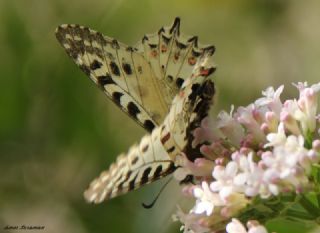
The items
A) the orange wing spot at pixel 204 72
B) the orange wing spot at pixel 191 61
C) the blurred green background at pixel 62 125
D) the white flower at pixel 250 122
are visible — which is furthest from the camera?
the blurred green background at pixel 62 125

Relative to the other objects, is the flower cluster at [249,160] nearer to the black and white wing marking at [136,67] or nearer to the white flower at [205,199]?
the white flower at [205,199]

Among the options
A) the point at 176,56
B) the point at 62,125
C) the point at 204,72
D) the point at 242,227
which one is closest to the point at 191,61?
the point at 176,56

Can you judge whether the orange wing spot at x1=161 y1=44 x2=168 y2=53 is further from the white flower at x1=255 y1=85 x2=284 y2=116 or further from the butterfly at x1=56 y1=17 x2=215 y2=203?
the white flower at x1=255 y1=85 x2=284 y2=116

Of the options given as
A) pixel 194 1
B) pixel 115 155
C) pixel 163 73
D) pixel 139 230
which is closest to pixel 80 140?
pixel 115 155

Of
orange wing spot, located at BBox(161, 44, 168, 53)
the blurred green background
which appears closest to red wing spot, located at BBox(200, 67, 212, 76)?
orange wing spot, located at BBox(161, 44, 168, 53)

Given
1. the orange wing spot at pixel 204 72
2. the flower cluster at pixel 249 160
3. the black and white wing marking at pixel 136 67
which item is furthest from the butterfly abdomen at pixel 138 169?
the black and white wing marking at pixel 136 67

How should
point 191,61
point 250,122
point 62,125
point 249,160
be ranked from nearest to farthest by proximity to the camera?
point 249,160 → point 250,122 → point 191,61 → point 62,125

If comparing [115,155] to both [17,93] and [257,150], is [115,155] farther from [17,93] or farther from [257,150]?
[257,150]

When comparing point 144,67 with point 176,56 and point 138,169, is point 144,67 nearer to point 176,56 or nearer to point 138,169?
point 176,56
